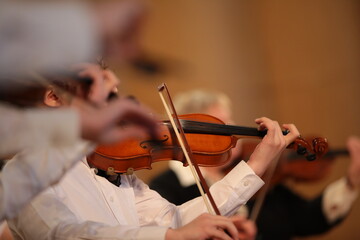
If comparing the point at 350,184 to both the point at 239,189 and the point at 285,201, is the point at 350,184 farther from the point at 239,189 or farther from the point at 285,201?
the point at 239,189

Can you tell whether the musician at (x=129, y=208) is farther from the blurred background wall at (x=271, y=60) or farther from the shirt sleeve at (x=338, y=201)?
the blurred background wall at (x=271, y=60)

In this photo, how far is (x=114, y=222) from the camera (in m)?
1.52

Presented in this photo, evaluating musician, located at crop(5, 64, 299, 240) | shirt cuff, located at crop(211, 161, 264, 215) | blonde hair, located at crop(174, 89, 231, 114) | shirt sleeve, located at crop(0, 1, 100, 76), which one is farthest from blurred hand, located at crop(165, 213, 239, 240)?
blonde hair, located at crop(174, 89, 231, 114)

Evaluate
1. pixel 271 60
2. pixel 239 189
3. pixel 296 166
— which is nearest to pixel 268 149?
pixel 239 189

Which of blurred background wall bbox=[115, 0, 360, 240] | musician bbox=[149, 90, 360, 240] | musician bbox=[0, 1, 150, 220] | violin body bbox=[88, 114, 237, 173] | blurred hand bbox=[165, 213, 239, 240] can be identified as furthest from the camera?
blurred background wall bbox=[115, 0, 360, 240]

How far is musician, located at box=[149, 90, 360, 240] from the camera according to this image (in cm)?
282

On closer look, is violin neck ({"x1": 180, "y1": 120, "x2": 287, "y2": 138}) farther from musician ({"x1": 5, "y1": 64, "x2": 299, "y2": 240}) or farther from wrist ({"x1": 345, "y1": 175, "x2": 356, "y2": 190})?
wrist ({"x1": 345, "y1": 175, "x2": 356, "y2": 190})

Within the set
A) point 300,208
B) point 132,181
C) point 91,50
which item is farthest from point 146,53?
point 91,50

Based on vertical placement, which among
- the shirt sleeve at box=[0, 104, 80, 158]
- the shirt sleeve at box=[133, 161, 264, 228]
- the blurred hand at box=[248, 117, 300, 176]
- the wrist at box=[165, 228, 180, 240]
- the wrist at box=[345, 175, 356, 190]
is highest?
the shirt sleeve at box=[0, 104, 80, 158]

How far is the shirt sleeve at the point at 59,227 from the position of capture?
1.26 meters

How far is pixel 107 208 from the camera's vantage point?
1.53 m

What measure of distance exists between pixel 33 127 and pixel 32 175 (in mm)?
136

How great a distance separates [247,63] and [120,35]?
4.18 m

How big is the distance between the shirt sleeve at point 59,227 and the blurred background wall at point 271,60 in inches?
109
